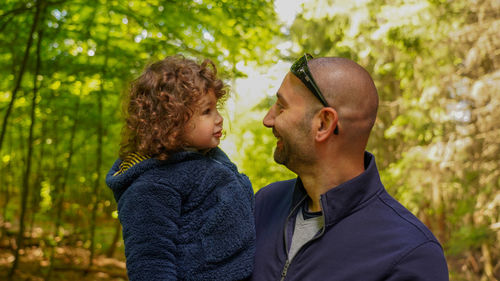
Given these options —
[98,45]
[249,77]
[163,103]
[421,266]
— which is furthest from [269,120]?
[249,77]

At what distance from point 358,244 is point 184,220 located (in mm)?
694

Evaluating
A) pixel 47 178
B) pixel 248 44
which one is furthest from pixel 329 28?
pixel 47 178

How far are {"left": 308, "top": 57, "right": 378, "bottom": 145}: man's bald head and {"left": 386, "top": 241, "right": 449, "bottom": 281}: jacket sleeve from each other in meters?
0.54

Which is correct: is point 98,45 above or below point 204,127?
above

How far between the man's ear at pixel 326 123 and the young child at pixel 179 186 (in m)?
0.42

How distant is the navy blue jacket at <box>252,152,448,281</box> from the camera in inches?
59.8

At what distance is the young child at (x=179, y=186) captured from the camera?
171 cm

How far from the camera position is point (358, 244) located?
1619 mm

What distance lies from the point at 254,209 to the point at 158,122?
628 mm

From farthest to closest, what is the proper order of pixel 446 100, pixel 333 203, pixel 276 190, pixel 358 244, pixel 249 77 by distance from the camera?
pixel 446 100, pixel 249 77, pixel 276 190, pixel 333 203, pixel 358 244

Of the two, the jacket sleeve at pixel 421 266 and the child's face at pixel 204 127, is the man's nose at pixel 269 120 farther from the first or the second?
the jacket sleeve at pixel 421 266

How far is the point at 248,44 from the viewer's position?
5762 millimetres

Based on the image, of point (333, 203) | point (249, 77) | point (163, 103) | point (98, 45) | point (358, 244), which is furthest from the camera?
point (249, 77)

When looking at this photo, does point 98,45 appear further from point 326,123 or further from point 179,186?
point 326,123
